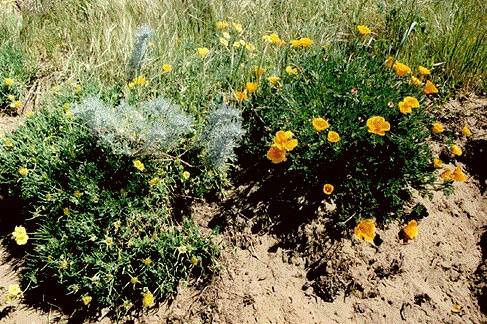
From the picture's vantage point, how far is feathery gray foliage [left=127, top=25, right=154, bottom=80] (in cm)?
321

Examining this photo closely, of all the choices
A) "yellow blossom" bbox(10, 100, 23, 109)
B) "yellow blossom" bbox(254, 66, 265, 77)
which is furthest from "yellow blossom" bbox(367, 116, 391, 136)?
"yellow blossom" bbox(10, 100, 23, 109)

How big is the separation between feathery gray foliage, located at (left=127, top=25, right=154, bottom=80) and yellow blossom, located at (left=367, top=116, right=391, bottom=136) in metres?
1.75

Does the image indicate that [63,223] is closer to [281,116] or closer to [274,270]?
[274,270]

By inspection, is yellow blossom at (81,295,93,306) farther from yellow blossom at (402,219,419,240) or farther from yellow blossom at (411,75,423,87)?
yellow blossom at (411,75,423,87)

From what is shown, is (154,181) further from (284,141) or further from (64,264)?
(284,141)

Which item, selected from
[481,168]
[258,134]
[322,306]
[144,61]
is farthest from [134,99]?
[481,168]

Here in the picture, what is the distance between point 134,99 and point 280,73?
1.11 meters

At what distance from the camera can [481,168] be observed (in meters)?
3.07

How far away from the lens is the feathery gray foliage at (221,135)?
2.67 meters

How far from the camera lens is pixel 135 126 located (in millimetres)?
2689

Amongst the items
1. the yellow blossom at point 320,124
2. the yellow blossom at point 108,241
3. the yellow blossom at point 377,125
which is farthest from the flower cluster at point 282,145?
the yellow blossom at point 108,241

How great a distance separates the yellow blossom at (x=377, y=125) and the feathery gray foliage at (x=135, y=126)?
1.11 meters

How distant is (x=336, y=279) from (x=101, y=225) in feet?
4.70

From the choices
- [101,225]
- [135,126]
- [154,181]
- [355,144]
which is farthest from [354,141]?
[101,225]
